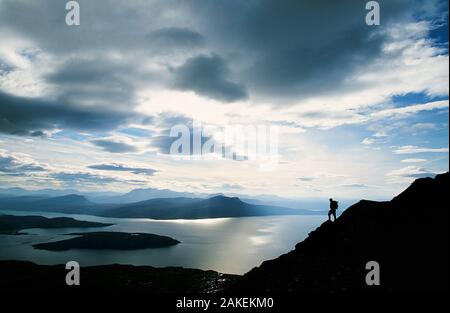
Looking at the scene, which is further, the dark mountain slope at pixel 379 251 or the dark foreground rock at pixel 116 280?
the dark foreground rock at pixel 116 280

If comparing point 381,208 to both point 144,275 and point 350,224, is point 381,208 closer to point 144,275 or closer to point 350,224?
point 350,224

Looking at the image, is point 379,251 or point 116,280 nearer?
point 379,251

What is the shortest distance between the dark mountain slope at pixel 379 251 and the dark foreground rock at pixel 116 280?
9.25m

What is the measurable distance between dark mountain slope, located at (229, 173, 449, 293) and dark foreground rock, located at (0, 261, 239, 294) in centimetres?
925

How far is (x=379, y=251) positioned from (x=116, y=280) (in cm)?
2906

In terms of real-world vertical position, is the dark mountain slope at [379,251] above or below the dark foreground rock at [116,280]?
above

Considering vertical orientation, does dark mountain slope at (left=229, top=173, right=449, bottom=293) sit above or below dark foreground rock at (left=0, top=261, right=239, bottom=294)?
above

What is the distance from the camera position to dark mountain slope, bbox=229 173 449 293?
61.5ft

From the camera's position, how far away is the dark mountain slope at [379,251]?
18734 mm

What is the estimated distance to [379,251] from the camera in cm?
2272
